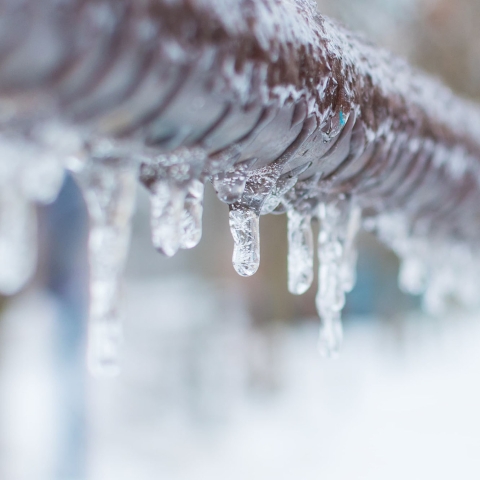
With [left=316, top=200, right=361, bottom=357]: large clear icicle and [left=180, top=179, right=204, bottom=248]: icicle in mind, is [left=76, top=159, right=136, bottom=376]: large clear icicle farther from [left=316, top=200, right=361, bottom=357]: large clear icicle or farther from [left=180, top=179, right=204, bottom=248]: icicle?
[left=316, top=200, right=361, bottom=357]: large clear icicle

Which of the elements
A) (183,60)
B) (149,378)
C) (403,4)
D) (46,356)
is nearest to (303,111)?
(183,60)

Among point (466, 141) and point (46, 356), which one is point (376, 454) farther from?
point (466, 141)

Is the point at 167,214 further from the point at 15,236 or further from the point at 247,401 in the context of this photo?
the point at 247,401

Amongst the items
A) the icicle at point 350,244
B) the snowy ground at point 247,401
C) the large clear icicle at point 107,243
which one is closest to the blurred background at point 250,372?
the snowy ground at point 247,401

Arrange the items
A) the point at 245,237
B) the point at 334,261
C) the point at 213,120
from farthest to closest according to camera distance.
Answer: the point at 334,261
the point at 245,237
the point at 213,120

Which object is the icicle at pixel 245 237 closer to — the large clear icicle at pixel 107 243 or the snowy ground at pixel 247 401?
the large clear icicle at pixel 107 243

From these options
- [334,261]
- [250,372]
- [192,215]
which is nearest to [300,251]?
Answer: [334,261]

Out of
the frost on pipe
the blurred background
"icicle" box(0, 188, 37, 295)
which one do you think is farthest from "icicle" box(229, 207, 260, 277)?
the blurred background
